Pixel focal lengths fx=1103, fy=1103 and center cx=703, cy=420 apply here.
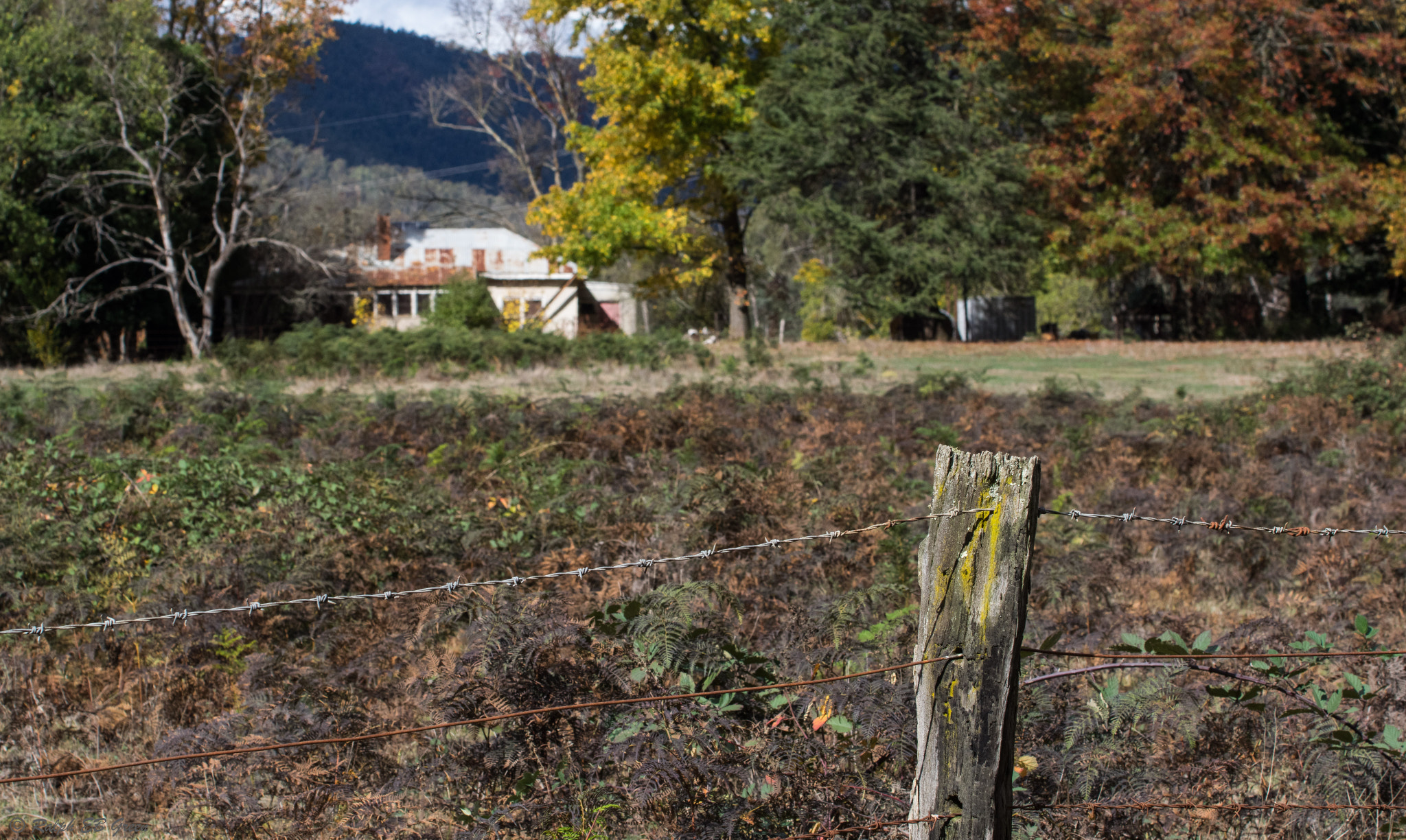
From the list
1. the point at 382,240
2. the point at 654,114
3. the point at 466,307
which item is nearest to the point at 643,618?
the point at 654,114

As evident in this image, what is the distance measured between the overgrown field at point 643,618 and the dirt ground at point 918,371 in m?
4.11

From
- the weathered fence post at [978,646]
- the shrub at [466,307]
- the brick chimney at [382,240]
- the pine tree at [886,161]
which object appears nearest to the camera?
the weathered fence post at [978,646]

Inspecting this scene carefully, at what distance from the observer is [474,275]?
44.1 metres

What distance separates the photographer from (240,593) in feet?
19.6

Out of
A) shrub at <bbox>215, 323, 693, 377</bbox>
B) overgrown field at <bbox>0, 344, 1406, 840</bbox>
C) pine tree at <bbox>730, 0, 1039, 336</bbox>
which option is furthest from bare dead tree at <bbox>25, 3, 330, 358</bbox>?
overgrown field at <bbox>0, 344, 1406, 840</bbox>

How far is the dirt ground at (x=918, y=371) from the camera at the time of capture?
15672mm

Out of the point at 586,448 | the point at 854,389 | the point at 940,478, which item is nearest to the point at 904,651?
the point at 940,478

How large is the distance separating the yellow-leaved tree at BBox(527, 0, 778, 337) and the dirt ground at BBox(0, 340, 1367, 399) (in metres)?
8.51

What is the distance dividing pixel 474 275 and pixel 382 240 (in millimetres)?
10106

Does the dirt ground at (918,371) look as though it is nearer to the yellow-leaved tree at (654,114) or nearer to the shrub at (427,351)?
the shrub at (427,351)

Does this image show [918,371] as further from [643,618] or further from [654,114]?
[654,114]

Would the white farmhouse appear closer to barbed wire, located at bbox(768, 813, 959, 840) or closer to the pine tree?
the pine tree

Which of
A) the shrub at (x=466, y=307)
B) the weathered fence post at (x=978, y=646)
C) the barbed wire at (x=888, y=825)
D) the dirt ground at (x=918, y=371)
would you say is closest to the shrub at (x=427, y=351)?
the dirt ground at (x=918, y=371)

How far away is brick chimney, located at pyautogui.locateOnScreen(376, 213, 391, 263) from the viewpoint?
170 ft
